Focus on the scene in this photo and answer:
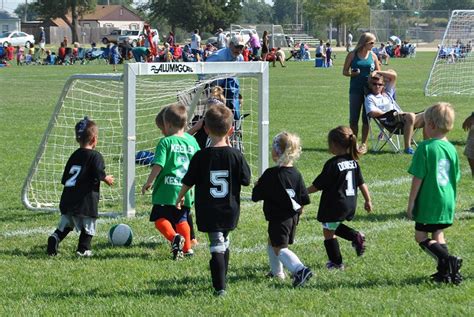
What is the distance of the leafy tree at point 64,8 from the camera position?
94.1 m

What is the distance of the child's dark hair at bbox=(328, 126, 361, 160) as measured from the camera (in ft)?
22.7

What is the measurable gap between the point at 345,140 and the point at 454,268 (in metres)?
1.30

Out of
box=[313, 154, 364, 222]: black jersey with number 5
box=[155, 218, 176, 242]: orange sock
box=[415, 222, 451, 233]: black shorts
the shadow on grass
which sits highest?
box=[313, 154, 364, 222]: black jersey with number 5

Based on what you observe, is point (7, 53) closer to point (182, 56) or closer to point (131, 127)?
point (182, 56)

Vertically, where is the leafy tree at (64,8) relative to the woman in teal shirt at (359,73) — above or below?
above

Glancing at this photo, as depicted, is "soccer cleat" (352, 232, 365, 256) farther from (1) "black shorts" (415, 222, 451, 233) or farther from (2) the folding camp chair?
(2) the folding camp chair

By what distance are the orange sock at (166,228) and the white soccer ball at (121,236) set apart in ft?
1.55

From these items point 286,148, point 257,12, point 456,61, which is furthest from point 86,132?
point 257,12

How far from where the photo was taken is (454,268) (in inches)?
251

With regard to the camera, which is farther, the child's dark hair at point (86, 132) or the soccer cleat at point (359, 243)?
the child's dark hair at point (86, 132)

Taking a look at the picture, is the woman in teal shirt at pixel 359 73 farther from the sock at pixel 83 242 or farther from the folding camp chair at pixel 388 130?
the sock at pixel 83 242

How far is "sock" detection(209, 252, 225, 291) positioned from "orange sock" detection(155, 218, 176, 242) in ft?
4.10

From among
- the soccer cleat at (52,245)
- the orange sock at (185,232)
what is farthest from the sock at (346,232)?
the soccer cleat at (52,245)

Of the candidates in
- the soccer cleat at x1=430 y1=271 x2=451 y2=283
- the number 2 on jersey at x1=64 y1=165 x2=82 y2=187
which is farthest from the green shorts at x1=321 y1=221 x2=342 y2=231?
the number 2 on jersey at x1=64 y1=165 x2=82 y2=187
